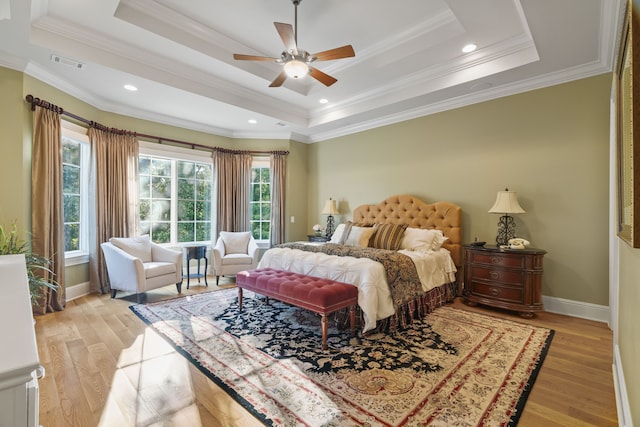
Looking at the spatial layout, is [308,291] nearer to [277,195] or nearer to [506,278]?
[506,278]

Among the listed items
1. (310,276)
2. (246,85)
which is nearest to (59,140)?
(246,85)

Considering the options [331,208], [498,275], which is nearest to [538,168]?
[498,275]

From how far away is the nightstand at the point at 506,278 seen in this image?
349 cm

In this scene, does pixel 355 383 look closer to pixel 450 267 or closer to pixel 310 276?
pixel 310 276

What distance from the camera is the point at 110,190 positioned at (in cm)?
470

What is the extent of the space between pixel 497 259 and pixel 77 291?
5573 millimetres

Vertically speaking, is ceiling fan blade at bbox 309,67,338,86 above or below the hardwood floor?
above

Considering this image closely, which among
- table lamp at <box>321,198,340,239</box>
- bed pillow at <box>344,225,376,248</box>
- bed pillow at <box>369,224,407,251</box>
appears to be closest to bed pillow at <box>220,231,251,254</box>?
table lamp at <box>321,198,340,239</box>

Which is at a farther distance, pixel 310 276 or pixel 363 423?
pixel 310 276

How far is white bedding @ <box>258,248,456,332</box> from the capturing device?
9.82 feet

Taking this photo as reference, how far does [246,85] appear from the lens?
15.0 ft

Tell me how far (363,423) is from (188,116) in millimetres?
5276

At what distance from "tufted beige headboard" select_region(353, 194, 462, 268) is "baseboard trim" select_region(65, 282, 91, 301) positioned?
4.34 metres

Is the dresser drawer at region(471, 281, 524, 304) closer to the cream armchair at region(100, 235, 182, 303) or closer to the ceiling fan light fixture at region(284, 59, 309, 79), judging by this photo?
the ceiling fan light fixture at region(284, 59, 309, 79)
